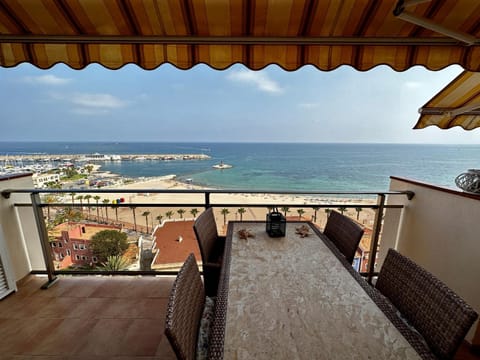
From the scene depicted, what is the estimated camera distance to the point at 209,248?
1831 millimetres

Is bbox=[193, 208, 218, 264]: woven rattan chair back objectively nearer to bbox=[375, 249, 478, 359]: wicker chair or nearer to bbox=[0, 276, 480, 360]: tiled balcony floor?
bbox=[0, 276, 480, 360]: tiled balcony floor

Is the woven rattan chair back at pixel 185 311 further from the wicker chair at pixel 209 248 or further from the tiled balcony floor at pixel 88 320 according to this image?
the tiled balcony floor at pixel 88 320

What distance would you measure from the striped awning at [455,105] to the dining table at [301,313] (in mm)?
2140

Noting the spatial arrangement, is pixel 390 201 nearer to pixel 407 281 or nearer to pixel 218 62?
pixel 407 281

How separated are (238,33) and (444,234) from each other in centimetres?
234

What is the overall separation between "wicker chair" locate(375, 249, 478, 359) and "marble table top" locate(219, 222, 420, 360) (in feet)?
0.69

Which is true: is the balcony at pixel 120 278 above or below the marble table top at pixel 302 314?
below

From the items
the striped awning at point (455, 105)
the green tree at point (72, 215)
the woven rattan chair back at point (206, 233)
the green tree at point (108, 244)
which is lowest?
the green tree at point (108, 244)

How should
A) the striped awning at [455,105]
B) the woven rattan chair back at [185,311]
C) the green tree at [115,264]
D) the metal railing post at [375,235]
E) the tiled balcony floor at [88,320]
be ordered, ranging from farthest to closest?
the green tree at [115,264]
the metal railing post at [375,235]
the striped awning at [455,105]
the tiled balcony floor at [88,320]
the woven rattan chair back at [185,311]

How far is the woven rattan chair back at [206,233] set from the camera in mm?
1623

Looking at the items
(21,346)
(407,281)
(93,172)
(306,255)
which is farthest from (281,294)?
(93,172)

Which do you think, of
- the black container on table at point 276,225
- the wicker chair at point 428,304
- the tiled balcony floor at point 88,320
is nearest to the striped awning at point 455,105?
the wicker chair at point 428,304

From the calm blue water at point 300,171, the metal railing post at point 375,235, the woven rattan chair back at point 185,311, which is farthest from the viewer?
the calm blue water at point 300,171

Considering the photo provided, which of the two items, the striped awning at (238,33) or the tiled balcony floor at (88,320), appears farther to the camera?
the tiled balcony floor at (88,320)
